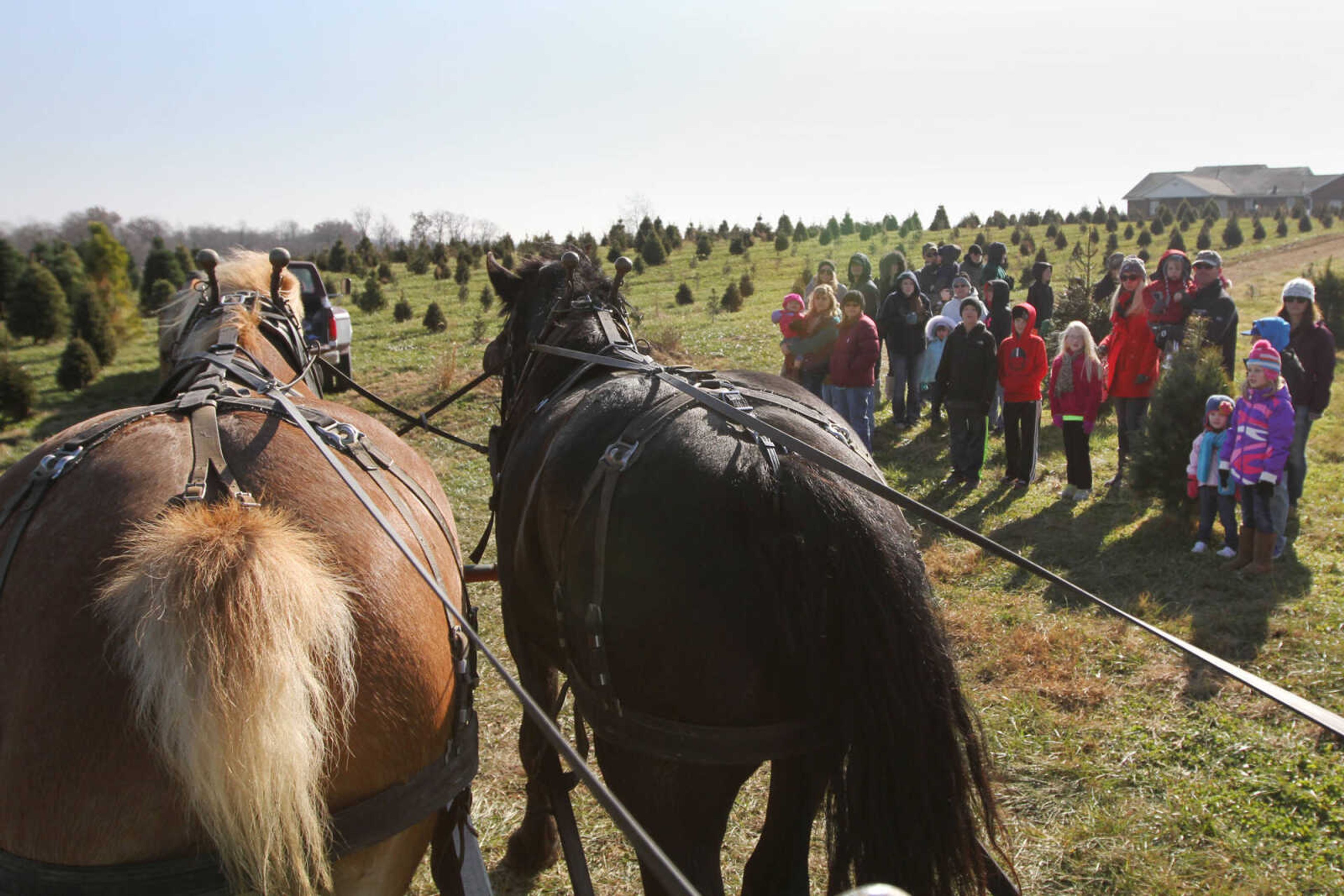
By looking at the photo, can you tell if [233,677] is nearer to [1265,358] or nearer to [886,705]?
[886,705]

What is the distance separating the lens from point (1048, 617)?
5383 mm

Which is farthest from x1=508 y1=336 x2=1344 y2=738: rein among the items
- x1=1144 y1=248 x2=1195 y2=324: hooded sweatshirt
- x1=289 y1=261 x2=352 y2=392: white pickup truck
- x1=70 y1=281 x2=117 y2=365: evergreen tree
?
x1=70 y1=281 x2=117 y2=365: evergreen tree

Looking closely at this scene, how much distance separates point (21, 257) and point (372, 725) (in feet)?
82.8

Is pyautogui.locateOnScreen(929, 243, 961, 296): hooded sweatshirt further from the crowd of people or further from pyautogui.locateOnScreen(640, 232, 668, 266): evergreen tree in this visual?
pyautogui.locateOnScreen(640, 232, 668, 266): evergreen tree

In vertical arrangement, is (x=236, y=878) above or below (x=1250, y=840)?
above

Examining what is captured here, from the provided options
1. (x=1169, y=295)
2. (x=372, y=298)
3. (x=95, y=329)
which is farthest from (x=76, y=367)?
(x=1169, y=295)

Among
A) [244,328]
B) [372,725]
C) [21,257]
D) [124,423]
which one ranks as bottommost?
[372,725]

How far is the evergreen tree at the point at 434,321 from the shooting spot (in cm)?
1612

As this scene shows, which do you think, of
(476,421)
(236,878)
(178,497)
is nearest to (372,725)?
(236,878)

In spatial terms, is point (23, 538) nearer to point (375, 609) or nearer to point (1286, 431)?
point (375, 609)

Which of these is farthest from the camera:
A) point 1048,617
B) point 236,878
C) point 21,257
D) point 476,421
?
point 21,257

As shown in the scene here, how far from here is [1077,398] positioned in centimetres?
770

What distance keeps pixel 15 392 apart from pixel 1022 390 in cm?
1358

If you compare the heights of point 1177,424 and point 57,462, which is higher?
point 57,462
